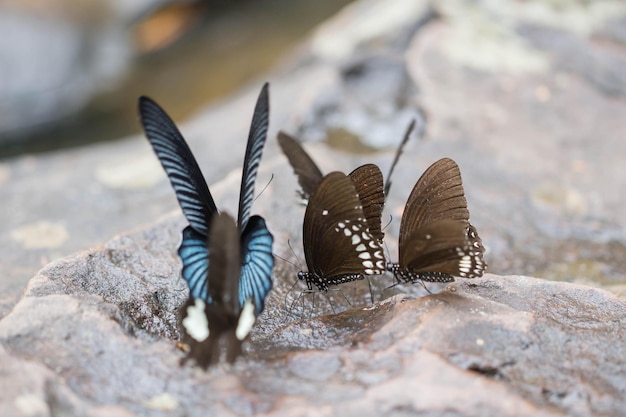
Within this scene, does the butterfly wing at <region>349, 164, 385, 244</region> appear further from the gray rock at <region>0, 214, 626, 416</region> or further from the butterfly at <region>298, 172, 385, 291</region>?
the gray rock at <region>0, 214, 626, 416</region>

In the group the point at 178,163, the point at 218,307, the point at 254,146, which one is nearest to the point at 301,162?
the point at 254,146

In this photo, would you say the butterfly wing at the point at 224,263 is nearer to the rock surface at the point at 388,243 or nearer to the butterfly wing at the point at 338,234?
the rock surface at the point at 388,243

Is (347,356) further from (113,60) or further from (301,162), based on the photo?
(113,60)

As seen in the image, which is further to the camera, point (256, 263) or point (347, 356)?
point (256, 263)

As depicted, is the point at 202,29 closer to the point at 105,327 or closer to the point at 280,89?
the point at 280,89

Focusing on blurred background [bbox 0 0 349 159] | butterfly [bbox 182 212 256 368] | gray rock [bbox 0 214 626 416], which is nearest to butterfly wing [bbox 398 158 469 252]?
gray rock [bbox 0 214 626 416]

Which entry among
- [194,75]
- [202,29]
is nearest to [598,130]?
[194,75]
